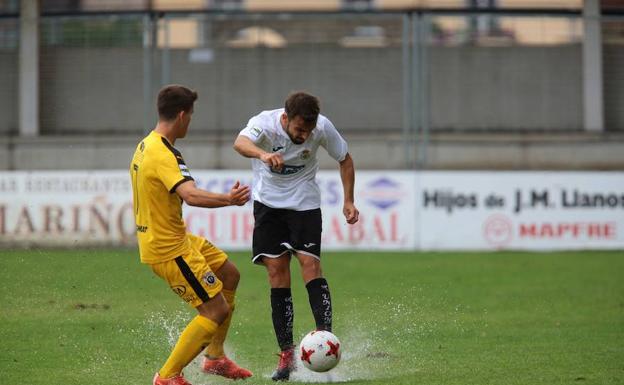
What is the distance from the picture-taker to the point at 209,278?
7.01 m

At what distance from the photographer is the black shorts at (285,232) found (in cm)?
802

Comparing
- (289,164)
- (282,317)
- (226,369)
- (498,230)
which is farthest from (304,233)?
(498,230)

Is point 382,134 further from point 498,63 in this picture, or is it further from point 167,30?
point 167,30

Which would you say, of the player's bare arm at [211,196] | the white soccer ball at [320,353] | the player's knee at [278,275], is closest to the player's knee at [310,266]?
the player's knee at [278,275]

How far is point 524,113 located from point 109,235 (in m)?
9.32

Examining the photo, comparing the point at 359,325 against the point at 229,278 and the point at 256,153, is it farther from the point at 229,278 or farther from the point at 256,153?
the point at 256,153

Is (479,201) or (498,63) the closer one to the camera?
(479,201)

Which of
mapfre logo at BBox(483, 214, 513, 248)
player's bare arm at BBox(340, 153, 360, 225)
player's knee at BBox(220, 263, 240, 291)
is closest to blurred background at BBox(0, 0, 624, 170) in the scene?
mapfre logo at BBox(483, 214, 513, 248)

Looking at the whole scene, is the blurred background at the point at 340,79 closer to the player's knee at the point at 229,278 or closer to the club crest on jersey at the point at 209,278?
the player's knee at the point at 229,278

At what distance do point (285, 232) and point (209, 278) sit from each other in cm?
120

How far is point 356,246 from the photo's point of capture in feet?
62.4

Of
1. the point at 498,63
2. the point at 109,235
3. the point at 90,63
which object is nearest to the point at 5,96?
the point at 90,63

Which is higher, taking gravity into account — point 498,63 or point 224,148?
point 498,63

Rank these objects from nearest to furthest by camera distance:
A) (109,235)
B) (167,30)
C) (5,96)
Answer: (109,235)
(167,30)
(5,96)
